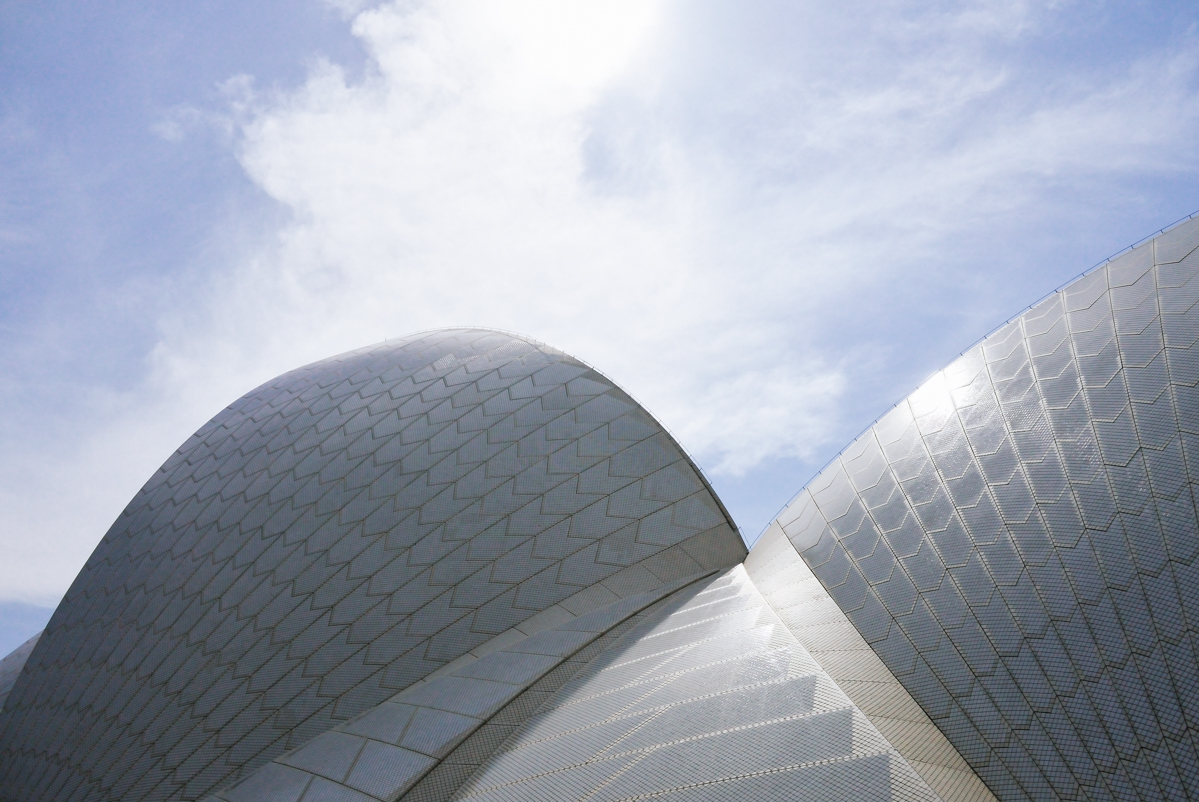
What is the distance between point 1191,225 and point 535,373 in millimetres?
14064

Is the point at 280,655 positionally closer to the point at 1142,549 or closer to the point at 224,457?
the point at 224,457

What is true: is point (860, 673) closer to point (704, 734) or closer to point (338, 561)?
point (704, 734)

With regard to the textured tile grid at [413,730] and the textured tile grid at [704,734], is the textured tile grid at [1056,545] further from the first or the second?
the textured tile grid at [413,730]

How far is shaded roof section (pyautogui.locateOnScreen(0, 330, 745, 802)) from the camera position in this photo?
12461 millimetres

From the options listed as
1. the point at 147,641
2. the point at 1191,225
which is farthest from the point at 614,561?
the point at 1191,225

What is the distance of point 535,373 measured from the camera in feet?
62.7

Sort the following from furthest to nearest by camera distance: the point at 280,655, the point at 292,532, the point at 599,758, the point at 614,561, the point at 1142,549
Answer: the point at 292,532
the point at 614,561
the point at 280,655
the point at 599,758
the point at 1142,549

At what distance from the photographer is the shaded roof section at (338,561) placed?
1246 cm

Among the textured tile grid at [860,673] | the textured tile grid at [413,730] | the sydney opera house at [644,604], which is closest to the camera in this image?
the textured tile grid at [860,673]

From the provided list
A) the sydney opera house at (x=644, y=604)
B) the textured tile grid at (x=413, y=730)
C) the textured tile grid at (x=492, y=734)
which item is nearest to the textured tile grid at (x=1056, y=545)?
the sydney opera house at (x=644, y=604)

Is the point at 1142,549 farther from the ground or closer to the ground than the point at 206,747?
farther from the ground

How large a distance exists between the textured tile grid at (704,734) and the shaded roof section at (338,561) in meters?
3.38

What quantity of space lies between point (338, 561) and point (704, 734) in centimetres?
934

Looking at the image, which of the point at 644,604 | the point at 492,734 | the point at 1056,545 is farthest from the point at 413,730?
the point at 1056,545
